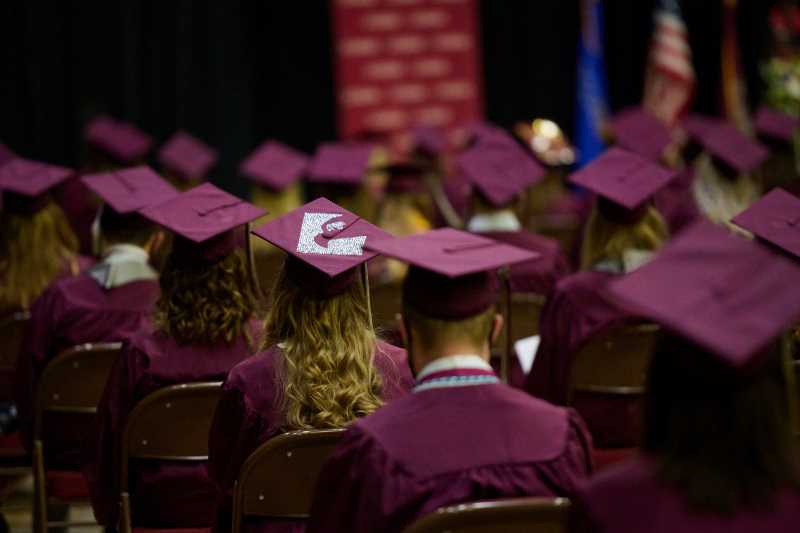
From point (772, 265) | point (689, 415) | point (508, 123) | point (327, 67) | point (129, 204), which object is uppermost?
point (772, 265)

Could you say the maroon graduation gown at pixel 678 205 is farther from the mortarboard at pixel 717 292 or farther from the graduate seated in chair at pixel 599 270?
the mortarboard at pixel 717 292

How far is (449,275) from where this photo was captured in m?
2.09

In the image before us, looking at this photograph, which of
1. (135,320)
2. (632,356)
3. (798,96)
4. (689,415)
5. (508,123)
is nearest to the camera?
(689,415)

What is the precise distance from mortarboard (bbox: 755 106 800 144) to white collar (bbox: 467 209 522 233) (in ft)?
10.8

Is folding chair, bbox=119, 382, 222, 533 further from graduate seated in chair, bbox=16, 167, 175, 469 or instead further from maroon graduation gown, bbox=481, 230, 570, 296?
maroon graduation gown, bbox=481, 230, 570, 296

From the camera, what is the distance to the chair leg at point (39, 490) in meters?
3.70

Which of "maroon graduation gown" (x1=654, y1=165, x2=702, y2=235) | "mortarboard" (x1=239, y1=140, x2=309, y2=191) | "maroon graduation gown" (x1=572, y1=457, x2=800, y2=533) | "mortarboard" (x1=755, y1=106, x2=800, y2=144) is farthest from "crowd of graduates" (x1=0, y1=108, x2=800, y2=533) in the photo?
"mortarboard" (x1=755, y1=106, x2=800, y2=144)

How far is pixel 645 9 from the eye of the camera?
47.2 ft

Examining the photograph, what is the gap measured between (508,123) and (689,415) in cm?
1339

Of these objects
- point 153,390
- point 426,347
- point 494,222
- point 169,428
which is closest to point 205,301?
point 153,390

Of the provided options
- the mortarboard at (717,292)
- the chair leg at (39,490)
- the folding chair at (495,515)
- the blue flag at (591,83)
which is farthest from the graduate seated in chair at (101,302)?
the blue flag at (591,83)

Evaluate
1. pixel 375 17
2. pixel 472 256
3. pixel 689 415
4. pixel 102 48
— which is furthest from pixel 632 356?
pixel 375 17

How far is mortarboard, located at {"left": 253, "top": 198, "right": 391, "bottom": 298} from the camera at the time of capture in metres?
2.78

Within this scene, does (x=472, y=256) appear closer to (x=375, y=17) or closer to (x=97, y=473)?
(x=97, y=473)
